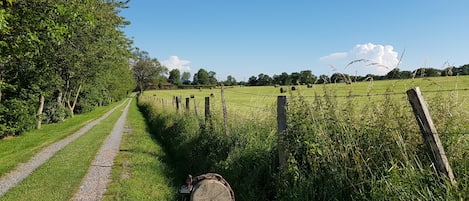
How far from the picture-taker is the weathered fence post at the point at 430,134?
336cm

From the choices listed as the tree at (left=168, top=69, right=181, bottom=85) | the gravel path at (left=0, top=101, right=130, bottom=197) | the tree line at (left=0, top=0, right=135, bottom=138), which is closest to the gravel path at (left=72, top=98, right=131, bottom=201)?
the gravel path at (left=0, top=101, right=130, bottom=197)

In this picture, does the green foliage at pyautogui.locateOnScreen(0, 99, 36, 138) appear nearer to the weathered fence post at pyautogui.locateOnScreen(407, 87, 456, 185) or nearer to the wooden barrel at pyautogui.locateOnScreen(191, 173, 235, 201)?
the wooden barrel at pyautogui.locateOnScreen(191, 173, 235, 201)

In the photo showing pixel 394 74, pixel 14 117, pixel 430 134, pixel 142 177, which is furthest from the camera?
pixel 14 117

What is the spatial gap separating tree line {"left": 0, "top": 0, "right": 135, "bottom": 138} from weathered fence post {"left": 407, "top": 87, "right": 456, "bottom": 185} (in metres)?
6.89

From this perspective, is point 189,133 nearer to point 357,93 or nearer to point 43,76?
point 357,93

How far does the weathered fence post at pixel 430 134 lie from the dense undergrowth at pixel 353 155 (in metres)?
0.11

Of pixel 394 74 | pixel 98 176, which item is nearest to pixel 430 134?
pixel 394 74

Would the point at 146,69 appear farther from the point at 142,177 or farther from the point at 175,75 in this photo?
the point at 142,177

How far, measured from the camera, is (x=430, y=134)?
345 centimetres

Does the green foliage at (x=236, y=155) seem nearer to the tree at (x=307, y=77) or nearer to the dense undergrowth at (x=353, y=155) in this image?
the dense undergrowth at (x=353, y=155)

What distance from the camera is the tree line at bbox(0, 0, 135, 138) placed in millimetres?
9547

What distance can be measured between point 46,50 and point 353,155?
17667mm

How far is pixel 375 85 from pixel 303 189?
1.99 meters

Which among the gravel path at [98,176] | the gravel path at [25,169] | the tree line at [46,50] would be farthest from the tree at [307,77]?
the gravel path at [25,169]
